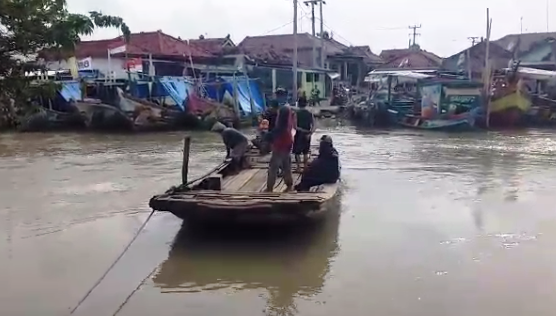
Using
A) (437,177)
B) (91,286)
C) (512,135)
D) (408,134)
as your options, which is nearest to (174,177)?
(437,177)

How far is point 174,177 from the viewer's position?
1445cm

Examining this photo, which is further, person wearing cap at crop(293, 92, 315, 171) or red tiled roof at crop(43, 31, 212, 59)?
red tiled roof at crop(43, 31, 212, 59)

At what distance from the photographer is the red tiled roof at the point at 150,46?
34.1 meters

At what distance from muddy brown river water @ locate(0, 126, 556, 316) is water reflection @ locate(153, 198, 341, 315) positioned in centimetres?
2

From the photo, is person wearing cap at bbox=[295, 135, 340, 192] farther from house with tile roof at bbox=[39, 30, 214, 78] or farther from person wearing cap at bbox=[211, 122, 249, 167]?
house with tile roof at bbox=[39, 30, 214, 78]

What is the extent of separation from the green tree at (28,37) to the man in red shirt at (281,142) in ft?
14.3

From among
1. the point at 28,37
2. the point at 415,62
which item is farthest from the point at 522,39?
the point at 28,37

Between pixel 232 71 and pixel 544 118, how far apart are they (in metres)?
13.6

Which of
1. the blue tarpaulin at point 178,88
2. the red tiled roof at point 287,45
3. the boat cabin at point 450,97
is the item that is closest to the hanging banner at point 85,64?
the blue tarpaulin at point 178,88

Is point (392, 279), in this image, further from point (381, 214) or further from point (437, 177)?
point (437, 177)

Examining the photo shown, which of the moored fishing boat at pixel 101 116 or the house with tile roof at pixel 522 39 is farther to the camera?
the house with tile roof at pixel 522 39

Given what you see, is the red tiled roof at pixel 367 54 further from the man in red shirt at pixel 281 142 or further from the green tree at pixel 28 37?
the green tree at pixel 28 37

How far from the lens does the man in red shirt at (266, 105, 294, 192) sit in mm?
8836

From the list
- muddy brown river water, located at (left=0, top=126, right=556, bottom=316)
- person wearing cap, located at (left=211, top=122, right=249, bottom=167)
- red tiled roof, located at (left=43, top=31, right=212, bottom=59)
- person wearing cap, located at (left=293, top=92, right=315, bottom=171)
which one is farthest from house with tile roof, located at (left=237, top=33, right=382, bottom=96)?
person wearing cap, located at (left=293, top=92, right=315, bottom=171)
